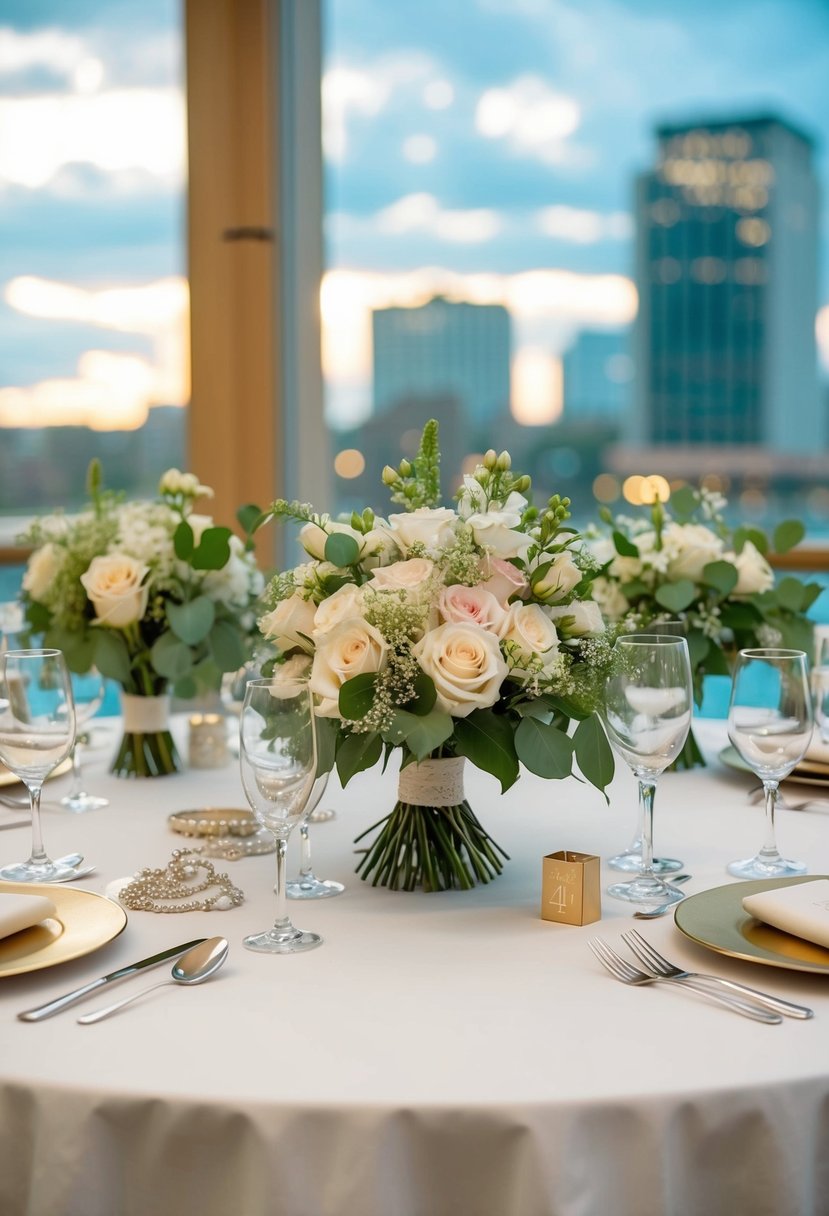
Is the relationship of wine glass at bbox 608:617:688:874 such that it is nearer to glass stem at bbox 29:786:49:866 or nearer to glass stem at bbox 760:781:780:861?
glass stem at bbox 760:781:780:861

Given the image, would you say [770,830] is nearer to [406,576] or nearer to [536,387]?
[406,576]

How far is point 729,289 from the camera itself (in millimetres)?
4113

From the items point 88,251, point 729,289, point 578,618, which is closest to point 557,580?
point 578,618

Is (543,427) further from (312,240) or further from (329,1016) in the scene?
(329,1016)

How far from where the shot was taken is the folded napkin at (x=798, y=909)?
1.19 metres

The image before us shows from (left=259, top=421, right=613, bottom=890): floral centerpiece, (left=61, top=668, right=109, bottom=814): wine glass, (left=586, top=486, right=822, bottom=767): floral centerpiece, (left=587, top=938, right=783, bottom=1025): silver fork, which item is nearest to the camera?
(left=587, top=938, right=783, bottom=1025): silver fork

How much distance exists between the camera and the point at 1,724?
4.79 ft

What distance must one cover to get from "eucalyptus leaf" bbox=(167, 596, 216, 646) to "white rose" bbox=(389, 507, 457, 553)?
584mm

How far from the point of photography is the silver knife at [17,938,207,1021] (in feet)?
3.59

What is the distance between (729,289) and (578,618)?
300cm

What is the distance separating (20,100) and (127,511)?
2.97m

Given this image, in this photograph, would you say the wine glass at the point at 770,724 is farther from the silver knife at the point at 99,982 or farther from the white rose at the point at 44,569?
the white rose at the point at 44,569

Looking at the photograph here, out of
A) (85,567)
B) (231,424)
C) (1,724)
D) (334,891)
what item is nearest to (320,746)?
(334,891)

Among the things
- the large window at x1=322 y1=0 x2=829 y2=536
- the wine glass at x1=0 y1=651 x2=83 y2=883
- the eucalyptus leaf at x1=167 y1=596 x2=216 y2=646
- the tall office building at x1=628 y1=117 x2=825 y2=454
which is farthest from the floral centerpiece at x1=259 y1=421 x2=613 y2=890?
the tall office building at x1=628 y1=117 x2=825 y2=454
